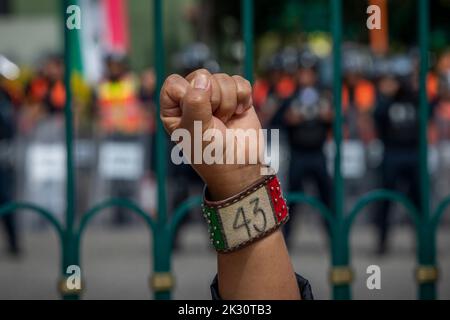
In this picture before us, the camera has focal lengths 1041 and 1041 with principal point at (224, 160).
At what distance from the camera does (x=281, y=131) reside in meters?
9.96

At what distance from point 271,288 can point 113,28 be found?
1264 centimetres

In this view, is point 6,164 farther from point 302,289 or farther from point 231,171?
point 231,171

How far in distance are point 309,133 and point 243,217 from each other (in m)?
7.47

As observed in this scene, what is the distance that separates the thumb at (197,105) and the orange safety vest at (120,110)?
9.60m

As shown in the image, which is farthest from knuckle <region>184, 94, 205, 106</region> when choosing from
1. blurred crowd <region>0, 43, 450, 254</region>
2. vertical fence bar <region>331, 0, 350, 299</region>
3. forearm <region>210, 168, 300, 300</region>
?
blurred crowd <region>0, 43, 450, 254</region>

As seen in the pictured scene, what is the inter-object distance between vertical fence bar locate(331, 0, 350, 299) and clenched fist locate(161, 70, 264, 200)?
1.69 meters

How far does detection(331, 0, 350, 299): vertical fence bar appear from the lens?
350cm

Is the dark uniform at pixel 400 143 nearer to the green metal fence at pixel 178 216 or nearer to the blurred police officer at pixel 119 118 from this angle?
the blurred police officer at pixel 119 118

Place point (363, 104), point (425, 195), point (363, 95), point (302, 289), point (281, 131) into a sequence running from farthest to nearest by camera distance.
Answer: point (363, 95), point (363, 104), point (281, 131), point (425, 195), point (302, 289)

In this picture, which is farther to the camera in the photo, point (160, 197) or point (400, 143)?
point (400, 143)

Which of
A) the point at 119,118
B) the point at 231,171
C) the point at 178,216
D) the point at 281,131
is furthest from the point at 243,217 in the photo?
the point at 119,118
